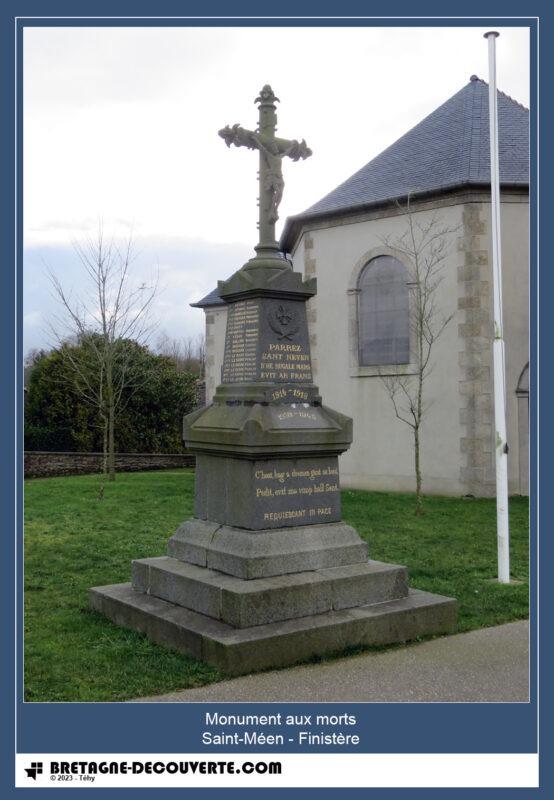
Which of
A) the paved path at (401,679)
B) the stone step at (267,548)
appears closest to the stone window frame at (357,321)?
the stone step at (267,548)

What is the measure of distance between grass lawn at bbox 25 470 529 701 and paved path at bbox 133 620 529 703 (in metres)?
0.35

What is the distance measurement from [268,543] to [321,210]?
42.4ft

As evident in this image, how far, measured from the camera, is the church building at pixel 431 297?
16.0 meters

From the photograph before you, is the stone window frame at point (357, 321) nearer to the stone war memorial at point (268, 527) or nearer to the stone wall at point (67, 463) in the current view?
the stone wall at point (67, 463)

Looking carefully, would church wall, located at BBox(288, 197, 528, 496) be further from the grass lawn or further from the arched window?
the grass lawn

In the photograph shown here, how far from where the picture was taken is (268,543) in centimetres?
641

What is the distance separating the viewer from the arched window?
56.0 feet

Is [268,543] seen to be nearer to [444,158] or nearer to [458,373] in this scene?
[458,373]

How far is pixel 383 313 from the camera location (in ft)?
57.0

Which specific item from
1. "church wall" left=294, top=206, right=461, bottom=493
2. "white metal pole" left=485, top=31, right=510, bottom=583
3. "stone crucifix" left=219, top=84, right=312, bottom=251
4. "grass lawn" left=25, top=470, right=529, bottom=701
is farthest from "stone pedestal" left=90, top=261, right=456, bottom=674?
"church wall" left=294, top=206, right=461, bottom=493

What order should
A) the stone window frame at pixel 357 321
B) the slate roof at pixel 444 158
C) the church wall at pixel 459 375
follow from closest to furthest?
the church wall at pixel 459 375 → the slate roof at pixel 444 158 → the stone window frame at pixel 357 321

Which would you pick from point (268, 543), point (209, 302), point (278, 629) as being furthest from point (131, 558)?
point (209, 302)

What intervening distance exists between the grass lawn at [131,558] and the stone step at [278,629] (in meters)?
0.13
